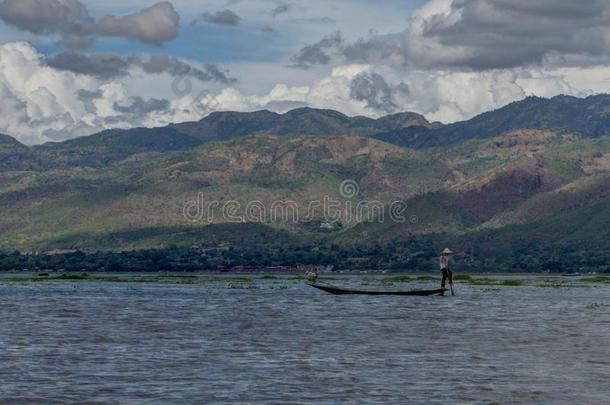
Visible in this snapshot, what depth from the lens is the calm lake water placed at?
45.4 meters

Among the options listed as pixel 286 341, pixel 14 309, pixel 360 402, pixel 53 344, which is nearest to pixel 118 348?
pixel 53 344

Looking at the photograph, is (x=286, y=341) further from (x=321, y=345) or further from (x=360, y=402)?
(x=360, y=402)

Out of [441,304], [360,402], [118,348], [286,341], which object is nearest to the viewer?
[360,402]

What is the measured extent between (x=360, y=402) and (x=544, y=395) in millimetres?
8064

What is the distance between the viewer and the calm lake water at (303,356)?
149ft

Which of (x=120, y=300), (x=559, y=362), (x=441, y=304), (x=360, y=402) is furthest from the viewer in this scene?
(x=120, y=300)

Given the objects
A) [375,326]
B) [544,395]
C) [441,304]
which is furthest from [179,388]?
[441,304]

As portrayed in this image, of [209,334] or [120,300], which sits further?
[120,300]

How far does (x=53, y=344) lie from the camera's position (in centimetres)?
6606

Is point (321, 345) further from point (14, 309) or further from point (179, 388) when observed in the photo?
point (14, 309)

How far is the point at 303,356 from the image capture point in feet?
197

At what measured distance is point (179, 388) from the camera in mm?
46562

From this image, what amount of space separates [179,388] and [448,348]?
23.4 m

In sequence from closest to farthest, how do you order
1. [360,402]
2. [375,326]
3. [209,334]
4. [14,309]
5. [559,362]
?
[360,402] < [559,362] < [209,334] < [375,326] < [14,309]
